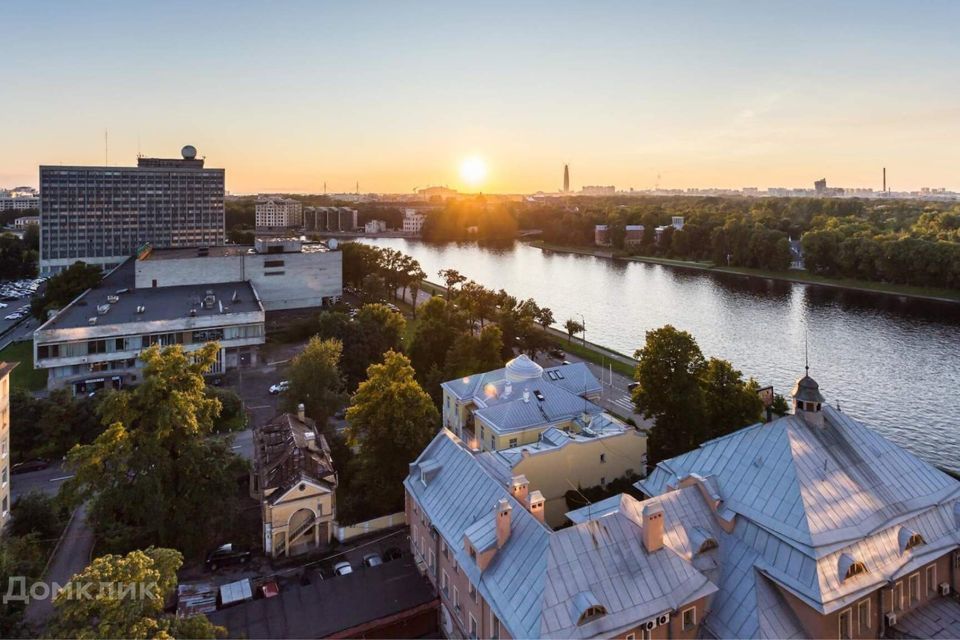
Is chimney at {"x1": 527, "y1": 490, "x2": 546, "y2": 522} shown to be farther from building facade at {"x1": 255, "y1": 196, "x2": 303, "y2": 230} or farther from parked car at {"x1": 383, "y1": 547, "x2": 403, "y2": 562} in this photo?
building facade at {"x1": 255, "y1": 196, "x2": 303, "y2": 230}

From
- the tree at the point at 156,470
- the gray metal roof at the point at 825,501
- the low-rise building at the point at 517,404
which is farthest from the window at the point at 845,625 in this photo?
the tree at the point at 156,470

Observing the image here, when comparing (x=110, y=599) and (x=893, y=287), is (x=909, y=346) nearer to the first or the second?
(x=893, y=287)

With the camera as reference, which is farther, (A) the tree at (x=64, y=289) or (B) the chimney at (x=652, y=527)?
(A) the tree at (x=64, y=289)

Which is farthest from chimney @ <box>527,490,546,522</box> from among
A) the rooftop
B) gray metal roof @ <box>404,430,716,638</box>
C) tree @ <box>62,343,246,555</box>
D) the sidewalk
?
the rooftop

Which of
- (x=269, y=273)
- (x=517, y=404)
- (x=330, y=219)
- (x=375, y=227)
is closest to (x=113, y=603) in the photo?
(x=517, y=404)

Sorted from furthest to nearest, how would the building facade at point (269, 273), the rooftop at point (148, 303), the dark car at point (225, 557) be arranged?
the building facade at point (269, 273) < the rooftop at point (148, 303) < the dark car at point (225, 557)

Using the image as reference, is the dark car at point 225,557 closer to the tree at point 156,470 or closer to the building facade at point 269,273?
the tree at point 156,470
